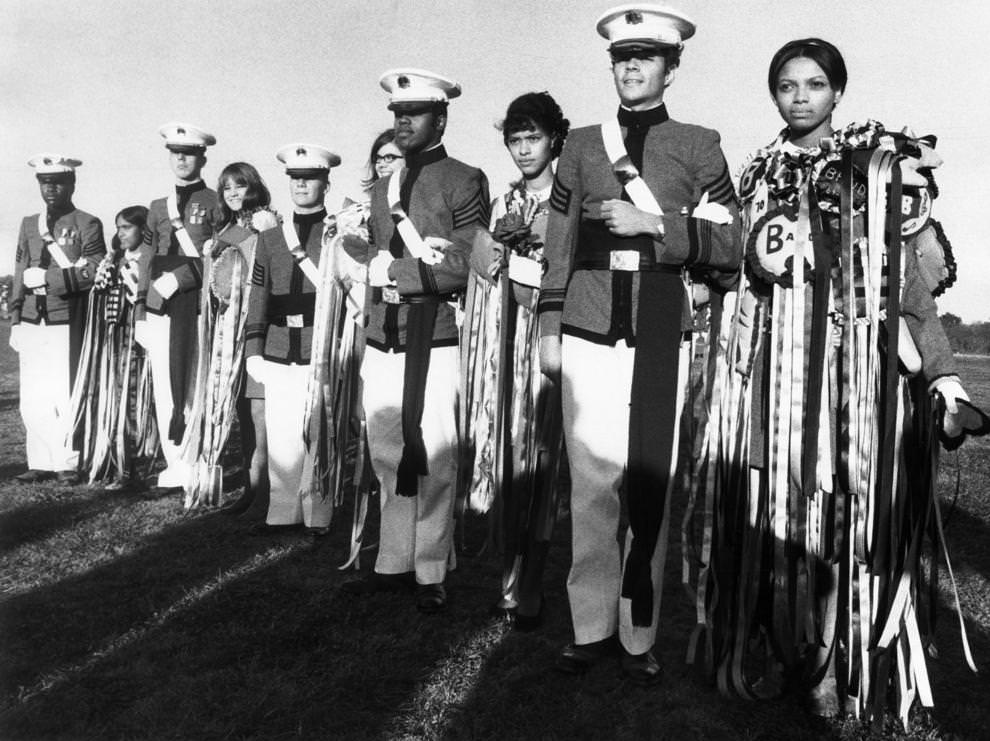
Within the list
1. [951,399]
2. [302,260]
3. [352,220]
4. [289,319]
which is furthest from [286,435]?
[951,399]

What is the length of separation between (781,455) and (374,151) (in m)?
2.75

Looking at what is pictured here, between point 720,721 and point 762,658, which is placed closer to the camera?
point 720,721

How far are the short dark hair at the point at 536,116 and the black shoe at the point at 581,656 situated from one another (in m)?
2.05

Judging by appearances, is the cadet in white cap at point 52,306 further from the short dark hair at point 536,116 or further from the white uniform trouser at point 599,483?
the white uniform trouser at point 599,483

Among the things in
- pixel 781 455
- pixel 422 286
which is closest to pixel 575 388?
pixel 781 455

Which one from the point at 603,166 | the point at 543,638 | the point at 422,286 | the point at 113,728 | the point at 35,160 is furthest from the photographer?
the point at 35,160

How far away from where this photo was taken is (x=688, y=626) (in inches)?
139

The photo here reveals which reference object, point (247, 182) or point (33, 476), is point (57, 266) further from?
point (247, 182)

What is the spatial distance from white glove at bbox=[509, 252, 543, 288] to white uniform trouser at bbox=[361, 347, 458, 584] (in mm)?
481

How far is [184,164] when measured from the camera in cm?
588

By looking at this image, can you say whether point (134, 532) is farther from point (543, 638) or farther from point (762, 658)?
point (762, 658)

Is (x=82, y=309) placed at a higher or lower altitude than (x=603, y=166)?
lower

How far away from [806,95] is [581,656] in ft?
6.23

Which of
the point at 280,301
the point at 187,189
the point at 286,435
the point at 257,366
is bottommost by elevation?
the point at 286,435
